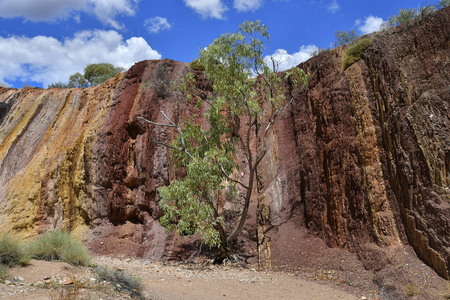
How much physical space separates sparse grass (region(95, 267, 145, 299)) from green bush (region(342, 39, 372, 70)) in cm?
1157

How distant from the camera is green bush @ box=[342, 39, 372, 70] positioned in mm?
13617

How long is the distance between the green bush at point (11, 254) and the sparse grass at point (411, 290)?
9279mm

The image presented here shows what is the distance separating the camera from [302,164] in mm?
14766

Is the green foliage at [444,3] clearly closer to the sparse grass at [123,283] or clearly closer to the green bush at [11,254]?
the sparse grass at [123,283]

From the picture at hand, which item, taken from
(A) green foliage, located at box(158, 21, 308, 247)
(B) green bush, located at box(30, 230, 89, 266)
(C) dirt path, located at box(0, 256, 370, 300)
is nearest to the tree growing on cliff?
(A) green foliage, located at box(158, 21, 308, 247)

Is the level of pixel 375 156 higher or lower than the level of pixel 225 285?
higher

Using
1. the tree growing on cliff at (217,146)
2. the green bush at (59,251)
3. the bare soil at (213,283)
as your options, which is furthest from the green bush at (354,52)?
the green bush at (59,251)

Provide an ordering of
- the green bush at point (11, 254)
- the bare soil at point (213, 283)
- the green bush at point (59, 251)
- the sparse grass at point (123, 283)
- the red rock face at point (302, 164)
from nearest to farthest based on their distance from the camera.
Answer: the bare soil at point (213, 283), the sparse grass at point (123, 283), the green bush at point (11, 254), the green bush at point (59, 251), the red rock face at point (302, 164)

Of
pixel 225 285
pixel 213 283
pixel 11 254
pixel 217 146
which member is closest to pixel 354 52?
pixel 217 146

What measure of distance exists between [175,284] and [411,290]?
611 cm

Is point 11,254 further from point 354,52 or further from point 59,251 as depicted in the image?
point 354,52

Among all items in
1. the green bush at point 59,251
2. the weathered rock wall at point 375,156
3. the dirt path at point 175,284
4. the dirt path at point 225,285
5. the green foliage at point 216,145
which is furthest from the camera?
the green foliage at point 216,145

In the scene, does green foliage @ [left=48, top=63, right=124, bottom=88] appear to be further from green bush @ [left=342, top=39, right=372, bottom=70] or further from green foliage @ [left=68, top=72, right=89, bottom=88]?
green bush @ [left=342, top=39, right=372, bottom=70]

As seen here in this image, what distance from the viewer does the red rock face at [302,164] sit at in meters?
10.3
